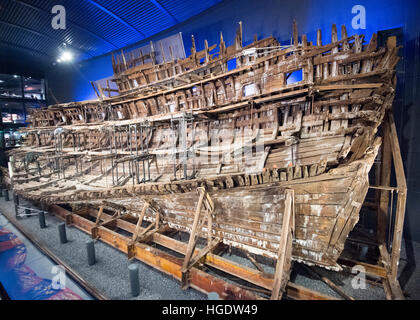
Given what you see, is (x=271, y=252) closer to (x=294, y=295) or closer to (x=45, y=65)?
(x=294, y=295)

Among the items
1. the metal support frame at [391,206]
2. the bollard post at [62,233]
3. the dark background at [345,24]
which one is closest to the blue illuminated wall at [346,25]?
the dark background at [345,24]

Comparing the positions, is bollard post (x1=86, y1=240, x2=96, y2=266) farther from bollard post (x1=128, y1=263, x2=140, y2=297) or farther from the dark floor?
bollard post (x1=128, y1=263, x2=140, y2=297)

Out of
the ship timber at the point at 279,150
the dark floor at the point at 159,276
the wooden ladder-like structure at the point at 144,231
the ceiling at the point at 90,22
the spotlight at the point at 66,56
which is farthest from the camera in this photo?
the spotlight at the point at 66,56

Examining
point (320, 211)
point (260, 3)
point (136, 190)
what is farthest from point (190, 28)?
point (320, 211)

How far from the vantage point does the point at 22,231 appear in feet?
21.3

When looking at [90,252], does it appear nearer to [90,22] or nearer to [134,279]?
[134,279]

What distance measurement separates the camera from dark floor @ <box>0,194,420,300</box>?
12.1 ft

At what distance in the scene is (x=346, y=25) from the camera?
6.08 metres

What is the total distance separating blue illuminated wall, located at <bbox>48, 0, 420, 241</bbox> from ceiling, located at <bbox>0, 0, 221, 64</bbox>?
123 centimetres

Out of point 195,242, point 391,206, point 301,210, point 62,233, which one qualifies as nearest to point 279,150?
point 301,210

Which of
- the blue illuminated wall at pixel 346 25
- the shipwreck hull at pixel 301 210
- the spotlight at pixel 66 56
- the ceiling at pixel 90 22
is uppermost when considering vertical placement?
the spotlight at pixel 66 56

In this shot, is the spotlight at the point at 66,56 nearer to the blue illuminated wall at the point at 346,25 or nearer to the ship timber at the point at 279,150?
the blue illuminated wall at the point at 346,25

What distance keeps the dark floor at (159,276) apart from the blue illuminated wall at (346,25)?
2175mm

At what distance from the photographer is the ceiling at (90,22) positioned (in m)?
9.59
